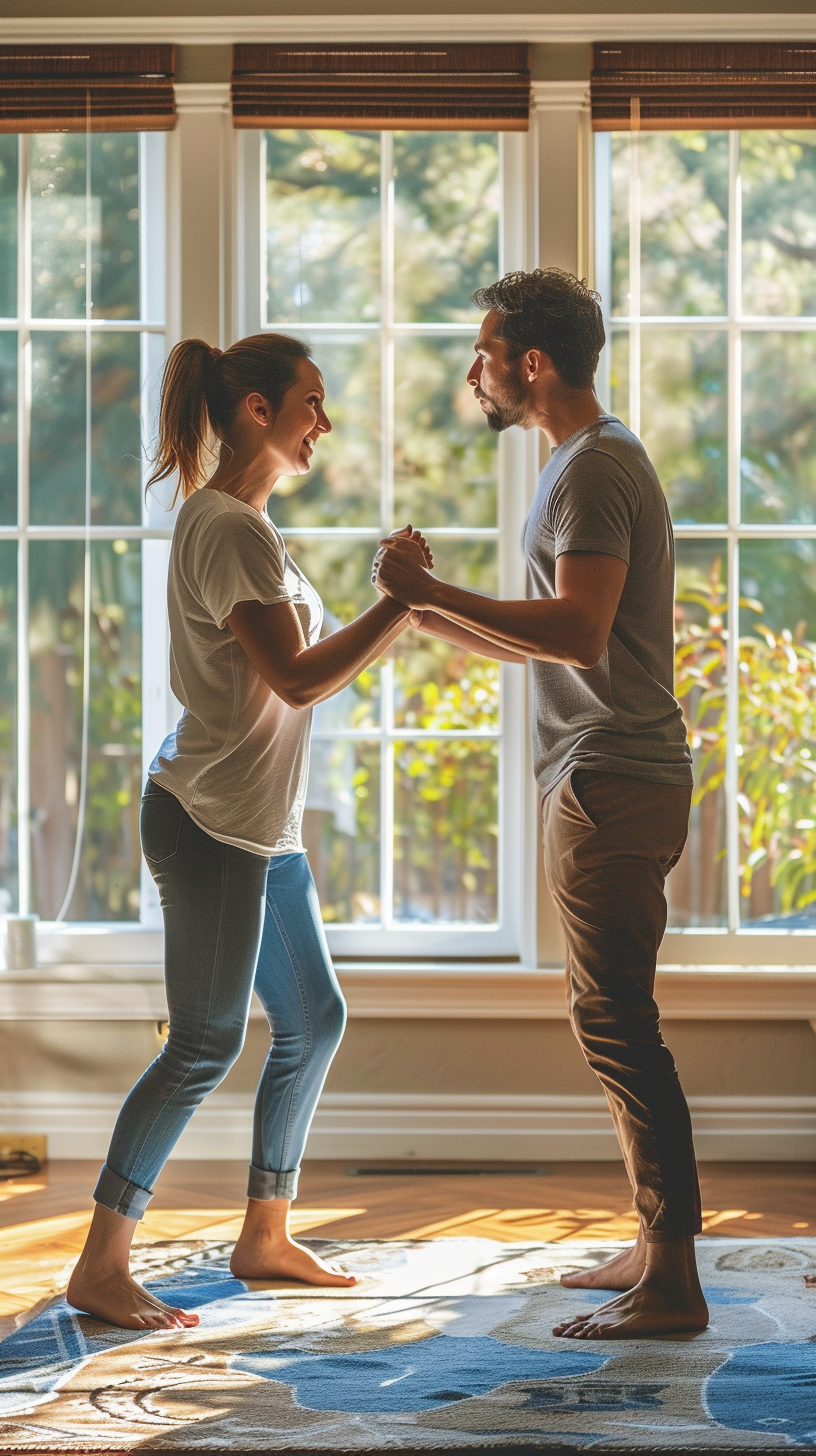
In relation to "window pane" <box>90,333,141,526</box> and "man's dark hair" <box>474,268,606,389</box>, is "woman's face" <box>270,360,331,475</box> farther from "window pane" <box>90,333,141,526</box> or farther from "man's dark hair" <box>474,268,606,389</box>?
"window pane" <box>90,333,141,526</box>

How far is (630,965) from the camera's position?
215 cm

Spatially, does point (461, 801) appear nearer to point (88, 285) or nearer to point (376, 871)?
point (376, 871)

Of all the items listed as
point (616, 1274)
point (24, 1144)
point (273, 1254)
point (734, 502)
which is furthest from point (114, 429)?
point (616, 1274)

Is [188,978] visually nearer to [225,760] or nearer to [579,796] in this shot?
[225,760]

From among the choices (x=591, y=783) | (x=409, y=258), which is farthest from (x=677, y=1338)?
(x=409, y=258)

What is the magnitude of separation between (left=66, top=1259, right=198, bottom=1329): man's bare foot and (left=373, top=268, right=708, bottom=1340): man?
0.68m

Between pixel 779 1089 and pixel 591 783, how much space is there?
158 cm

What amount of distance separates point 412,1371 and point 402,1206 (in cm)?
97

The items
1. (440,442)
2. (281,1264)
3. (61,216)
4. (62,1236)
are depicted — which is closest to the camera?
(281,1264)

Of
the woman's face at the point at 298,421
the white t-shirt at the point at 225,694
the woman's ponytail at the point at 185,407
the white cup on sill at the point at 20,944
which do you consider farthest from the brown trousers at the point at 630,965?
the white cup on sill at the point at 20,944

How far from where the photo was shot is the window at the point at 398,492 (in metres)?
3.45

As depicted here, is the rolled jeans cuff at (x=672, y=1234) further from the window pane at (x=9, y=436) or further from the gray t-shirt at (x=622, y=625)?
the window pane at (x=9, y=436)

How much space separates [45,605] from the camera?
342 cm

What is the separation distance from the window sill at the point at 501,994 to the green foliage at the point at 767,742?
263 mm
